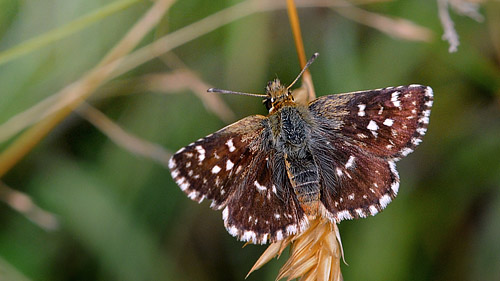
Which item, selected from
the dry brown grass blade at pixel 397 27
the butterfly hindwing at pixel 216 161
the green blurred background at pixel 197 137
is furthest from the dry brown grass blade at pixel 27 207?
the dry brown grass blade at pixel 397 27

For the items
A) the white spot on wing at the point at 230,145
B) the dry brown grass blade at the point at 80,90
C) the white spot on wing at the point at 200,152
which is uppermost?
the dry brown grass blade at the point at 80,90

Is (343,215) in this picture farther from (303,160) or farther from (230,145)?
(230,145)

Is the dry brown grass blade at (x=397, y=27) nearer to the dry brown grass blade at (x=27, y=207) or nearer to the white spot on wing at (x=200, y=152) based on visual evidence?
the white spot on wing at (x=200, y=152)

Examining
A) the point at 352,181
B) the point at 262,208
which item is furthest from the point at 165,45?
the point at 352,181

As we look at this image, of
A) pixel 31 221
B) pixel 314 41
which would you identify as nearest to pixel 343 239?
pixel 314 41

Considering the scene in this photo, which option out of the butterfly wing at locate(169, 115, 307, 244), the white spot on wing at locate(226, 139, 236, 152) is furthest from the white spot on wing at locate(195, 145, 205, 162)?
the white spot on wing at locate(226, 139, 236, 152)

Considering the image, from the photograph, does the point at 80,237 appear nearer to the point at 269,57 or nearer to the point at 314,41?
the point at 269,57

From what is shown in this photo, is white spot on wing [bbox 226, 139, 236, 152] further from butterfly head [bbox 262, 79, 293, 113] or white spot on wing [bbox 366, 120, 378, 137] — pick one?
white spot on wing [bbox 366, 120, 378, 137]
